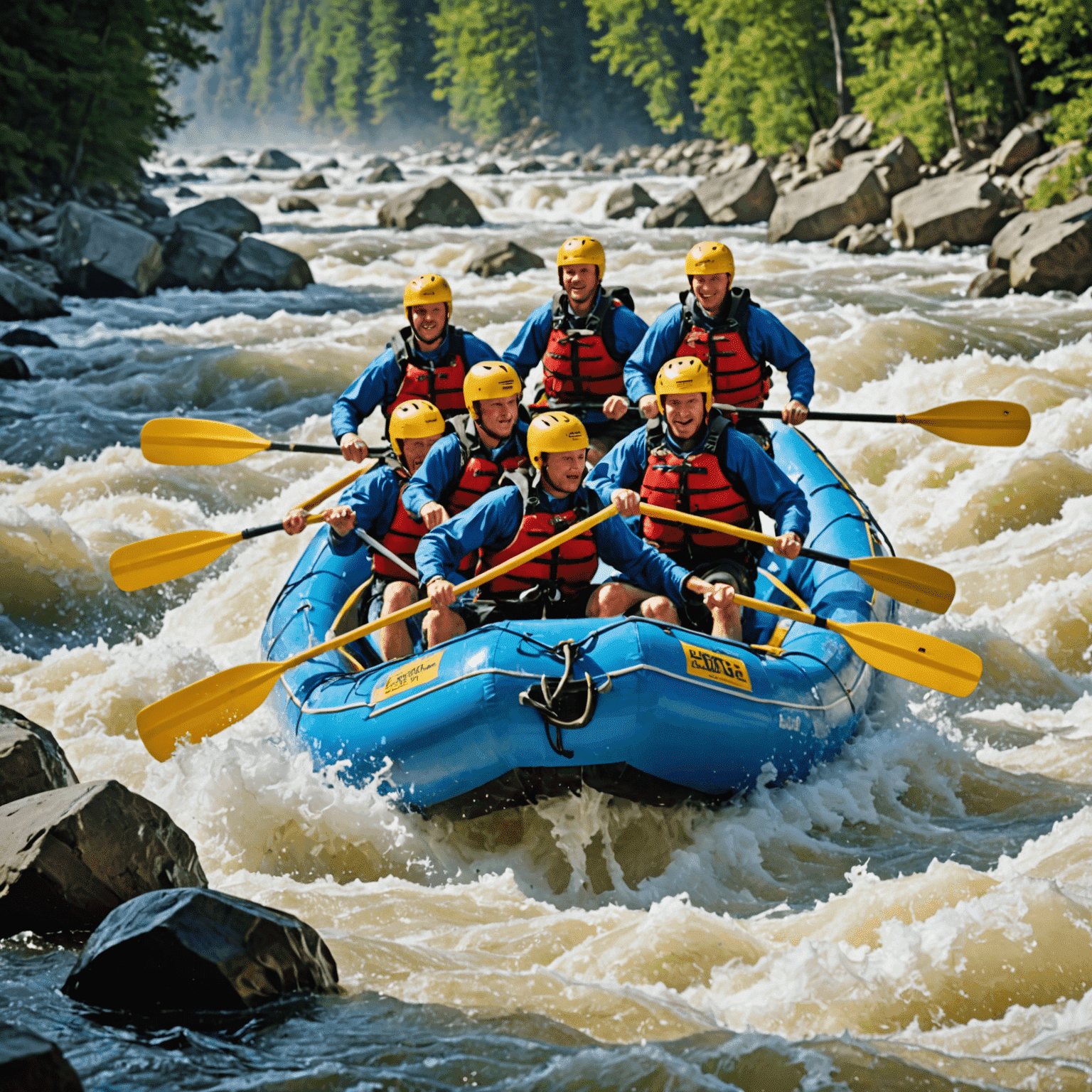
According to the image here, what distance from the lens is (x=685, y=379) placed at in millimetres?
4227

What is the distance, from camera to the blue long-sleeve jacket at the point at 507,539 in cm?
388

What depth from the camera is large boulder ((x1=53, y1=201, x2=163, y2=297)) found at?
515 inches

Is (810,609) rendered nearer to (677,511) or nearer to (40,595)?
(677,511)

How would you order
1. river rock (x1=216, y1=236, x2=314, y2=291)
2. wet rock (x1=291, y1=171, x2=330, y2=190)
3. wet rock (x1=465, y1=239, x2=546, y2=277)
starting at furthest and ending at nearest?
wet rock (x1=291, y1=171, x2=330, y2=190), river rock (x1=216, y1=236, x2=314, y2=291), wet rock (x1=465, y1=239, x2=546, y2=277)

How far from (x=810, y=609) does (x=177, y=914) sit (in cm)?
273

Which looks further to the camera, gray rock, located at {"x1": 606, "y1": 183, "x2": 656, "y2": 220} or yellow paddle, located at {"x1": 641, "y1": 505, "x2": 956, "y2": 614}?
gray rock, located at {"x1": 606, "y1": 183, "x2": 656, "y2": 220}

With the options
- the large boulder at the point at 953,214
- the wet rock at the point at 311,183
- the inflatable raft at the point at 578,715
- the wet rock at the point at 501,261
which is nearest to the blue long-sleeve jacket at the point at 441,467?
A: the inflatable raft at the point at 578,715

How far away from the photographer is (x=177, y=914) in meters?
2.55

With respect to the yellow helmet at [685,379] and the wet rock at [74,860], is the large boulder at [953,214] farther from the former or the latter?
the wet rock at [74,860]

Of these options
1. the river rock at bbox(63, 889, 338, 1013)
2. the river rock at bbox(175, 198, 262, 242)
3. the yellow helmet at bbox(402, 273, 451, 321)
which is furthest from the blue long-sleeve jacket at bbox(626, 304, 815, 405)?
the river rock at bbox(175, 198, 262, 242)

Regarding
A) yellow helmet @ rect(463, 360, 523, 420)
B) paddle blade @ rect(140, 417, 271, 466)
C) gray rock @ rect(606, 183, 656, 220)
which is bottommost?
yellow helmet @ rect(463, 360, 523, 420)

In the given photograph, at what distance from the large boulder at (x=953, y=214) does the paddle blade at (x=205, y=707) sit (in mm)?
11452

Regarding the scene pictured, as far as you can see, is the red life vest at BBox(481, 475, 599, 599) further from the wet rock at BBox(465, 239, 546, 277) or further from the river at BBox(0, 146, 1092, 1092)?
the wet rock at BBox(465, 239, 546, 277)

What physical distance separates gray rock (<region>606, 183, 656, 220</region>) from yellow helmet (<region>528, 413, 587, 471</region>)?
16.0 meters
